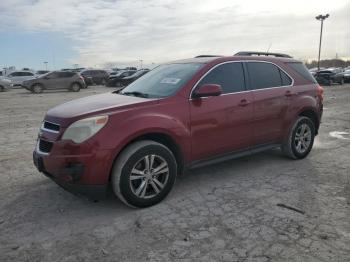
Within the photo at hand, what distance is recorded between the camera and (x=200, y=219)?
394 centimetres

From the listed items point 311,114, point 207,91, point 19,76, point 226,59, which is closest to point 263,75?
point 226,59

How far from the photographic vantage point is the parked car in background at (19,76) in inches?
1305

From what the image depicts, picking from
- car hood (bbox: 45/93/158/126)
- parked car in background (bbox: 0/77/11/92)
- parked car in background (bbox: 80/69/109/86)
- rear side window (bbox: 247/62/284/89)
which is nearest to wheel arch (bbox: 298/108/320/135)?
rear side window (bbox: 247/62/284/89)

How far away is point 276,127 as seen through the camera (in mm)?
5684

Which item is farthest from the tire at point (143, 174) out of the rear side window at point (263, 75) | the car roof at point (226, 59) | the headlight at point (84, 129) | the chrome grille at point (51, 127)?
the rear side window at point (263, 75)

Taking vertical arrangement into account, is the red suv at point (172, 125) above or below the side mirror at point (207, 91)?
below

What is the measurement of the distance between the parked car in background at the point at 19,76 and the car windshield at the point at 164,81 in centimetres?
3075

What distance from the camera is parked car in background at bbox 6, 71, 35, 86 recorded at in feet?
109

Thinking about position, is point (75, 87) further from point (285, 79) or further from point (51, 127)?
point (51, 127)

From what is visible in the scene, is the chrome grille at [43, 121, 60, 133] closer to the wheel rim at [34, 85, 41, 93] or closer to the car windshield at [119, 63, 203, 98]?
the car windshield at [119, 63, 203, 98]

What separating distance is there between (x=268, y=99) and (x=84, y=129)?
2.91 metres

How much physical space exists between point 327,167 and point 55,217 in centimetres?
415

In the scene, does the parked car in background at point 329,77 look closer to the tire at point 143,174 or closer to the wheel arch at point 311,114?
the wheel arch at point 311,114

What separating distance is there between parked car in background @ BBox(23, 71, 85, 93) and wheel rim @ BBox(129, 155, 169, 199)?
77.4 feet
